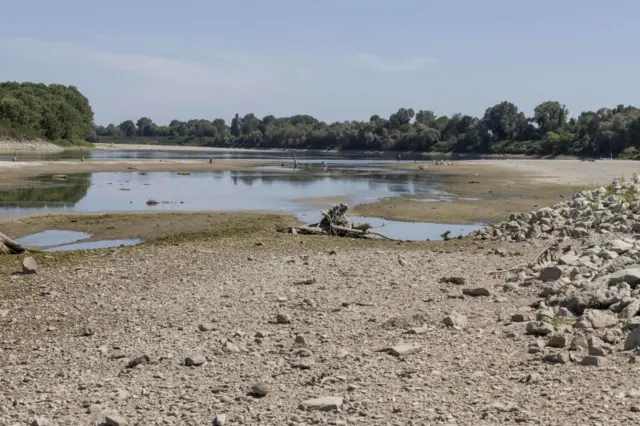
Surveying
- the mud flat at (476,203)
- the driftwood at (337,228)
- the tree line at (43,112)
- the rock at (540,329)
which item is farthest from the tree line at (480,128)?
the rock at (540,329)

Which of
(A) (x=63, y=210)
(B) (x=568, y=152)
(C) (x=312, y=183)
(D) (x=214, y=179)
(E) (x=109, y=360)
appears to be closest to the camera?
(E) (x=109, y=360)

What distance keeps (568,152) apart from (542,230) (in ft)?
419

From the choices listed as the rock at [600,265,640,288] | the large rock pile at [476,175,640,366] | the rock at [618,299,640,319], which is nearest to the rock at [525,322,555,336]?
the large rock pile at [476,175,640,366]

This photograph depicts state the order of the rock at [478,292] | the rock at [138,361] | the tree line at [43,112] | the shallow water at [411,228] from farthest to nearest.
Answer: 1. the tree line at [43,112]
2. the shallow water at [411,228]
3. the rock at [478,292]
4. the rock at [138,361]

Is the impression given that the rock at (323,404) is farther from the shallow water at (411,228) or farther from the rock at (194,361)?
the shallow water at (411,228)

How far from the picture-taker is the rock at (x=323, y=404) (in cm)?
750

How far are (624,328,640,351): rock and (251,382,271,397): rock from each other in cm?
466

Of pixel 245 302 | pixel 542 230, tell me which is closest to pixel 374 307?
pixel 245 302

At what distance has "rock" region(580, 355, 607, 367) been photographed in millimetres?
8539

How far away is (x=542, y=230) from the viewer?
21516mm

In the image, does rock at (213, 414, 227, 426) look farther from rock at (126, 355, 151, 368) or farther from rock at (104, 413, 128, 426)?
rock at (126, 355, 151, 368)

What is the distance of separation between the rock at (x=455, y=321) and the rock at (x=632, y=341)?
2326 millimetres

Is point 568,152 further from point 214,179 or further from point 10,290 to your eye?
point 10,290

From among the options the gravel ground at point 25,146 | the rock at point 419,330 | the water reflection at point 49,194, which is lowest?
the water reflection at point 49,194
